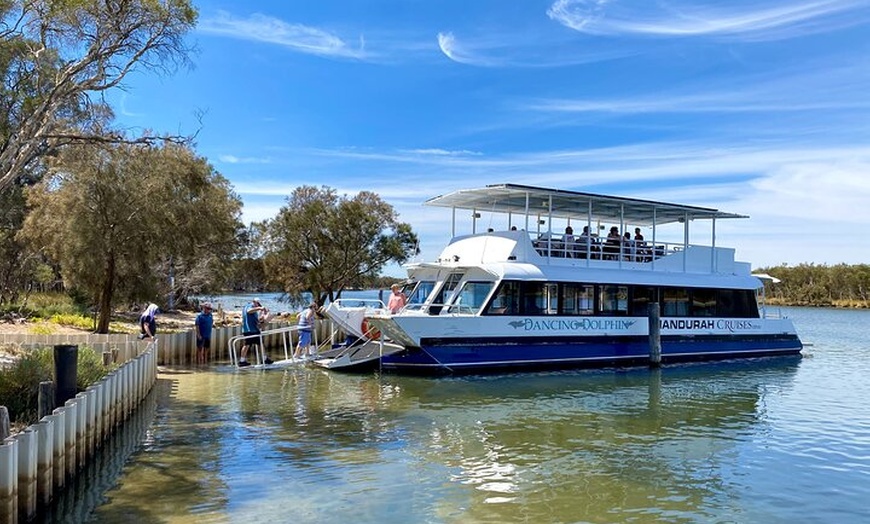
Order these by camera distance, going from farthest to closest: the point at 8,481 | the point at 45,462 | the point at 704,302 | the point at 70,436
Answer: the point at 704,302
the point at 70,436
the point at 45,462
the point at 8,481

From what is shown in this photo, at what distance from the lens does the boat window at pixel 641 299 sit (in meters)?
23.2

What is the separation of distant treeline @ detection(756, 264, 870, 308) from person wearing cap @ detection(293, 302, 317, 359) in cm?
7965

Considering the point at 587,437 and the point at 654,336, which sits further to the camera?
the point at 654,336

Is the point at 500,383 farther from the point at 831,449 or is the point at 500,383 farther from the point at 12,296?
the point at 12,296

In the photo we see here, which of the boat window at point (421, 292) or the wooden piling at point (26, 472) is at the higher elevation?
the boat window at point (421, 292)

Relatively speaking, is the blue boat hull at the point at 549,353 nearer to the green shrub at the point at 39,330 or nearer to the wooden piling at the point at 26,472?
the green shrub at the point at 39,330

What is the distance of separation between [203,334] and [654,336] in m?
14.7

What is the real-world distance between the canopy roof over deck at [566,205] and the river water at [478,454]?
589cm

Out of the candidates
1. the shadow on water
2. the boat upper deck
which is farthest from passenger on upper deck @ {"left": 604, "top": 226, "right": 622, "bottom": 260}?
the shadow on water

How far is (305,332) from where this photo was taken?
21688mm

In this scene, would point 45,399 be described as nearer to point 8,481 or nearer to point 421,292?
point 8,481

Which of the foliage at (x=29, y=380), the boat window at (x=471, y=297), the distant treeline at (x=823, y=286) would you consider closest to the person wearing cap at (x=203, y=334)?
the boat window at (x=471, y=297)

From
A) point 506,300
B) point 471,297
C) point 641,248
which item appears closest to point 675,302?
point 641,248

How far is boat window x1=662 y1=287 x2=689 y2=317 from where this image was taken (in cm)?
2398
